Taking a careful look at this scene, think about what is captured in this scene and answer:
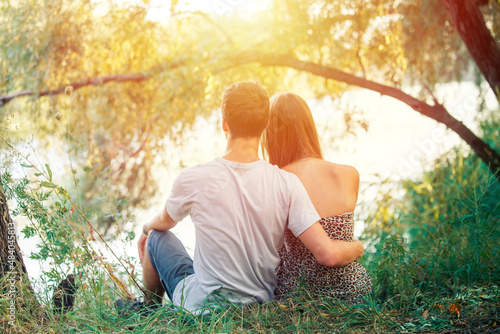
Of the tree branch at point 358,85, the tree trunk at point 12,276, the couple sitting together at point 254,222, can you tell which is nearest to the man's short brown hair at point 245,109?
the couple sitting together at point 254,222

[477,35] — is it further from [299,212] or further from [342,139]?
[299,212]

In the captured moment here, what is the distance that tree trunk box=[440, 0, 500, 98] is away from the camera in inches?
133

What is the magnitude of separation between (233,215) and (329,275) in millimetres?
533

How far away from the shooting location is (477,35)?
136 inches

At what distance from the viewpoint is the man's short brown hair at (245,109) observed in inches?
71.3

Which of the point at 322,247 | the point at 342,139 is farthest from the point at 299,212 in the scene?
the point at 342,139

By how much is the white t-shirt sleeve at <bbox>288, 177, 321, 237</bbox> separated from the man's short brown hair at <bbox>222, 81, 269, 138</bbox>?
0.29 m

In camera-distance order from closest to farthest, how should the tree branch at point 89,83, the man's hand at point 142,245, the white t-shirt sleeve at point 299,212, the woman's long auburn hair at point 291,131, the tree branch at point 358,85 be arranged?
the white t-shirt sleeve at point 299,212
the woman's long auburn hair at point 291,131
the man's hand at point 142,245
the tree branch at point 89,83
the tree branch at point 358,85

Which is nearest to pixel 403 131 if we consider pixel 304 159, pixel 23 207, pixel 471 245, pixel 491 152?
pixel 491 152

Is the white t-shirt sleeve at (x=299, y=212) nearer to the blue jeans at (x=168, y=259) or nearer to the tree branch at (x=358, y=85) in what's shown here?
the blue jeans at (x=168, y=259)

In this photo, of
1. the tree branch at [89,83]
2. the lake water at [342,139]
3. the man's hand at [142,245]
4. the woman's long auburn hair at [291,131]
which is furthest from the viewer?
the lake water at [342,139]

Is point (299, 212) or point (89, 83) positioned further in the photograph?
point (89, 83)

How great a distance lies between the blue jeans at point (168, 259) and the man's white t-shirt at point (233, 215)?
0.13 m

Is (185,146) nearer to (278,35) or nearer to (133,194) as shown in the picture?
(133,194)
